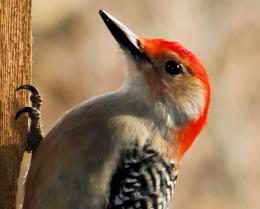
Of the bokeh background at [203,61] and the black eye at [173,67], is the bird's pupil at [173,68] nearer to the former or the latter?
the black eye at [173,67]

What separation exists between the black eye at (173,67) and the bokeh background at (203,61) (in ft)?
10.5

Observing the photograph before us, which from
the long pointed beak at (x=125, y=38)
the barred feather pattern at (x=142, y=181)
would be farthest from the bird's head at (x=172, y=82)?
the barred feather pattern at (x=142, y=181)

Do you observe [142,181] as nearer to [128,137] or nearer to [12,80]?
[128,137]

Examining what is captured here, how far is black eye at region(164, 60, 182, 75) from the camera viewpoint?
503cm

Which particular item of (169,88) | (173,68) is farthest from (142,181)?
(173,68)

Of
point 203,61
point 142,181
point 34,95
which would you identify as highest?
point 203,61

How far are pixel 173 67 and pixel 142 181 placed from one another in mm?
788

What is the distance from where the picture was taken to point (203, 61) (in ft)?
30.5

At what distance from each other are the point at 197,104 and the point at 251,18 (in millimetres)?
4744

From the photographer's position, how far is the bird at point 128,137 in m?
4.52

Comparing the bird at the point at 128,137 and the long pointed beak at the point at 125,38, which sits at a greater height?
the long pointed beak at the point at 125,38

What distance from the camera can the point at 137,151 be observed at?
4.71m

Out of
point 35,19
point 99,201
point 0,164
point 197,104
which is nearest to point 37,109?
point 0,164

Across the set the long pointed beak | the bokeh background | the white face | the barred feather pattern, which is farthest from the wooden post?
the bokeh background
